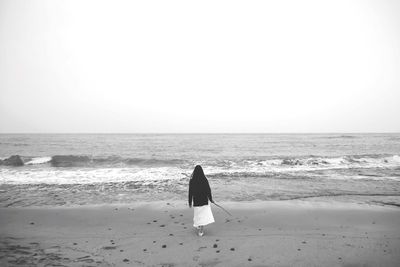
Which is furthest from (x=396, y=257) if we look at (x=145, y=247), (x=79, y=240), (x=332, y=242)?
(x=79, y=240)

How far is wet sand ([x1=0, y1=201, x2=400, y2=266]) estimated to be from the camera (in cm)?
512

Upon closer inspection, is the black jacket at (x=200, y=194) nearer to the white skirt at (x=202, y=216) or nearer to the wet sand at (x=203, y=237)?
the white skirt at (x=202, y=216)

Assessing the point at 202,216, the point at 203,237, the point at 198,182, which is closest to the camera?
the point at 203,237

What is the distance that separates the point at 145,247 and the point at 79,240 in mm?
1755

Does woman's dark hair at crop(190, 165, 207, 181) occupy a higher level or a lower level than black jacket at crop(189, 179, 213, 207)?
higher

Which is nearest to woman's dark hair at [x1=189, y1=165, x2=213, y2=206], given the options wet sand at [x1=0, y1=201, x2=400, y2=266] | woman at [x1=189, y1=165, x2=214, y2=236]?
woman at [x1=189, y1=165, x2=214, y2=236]

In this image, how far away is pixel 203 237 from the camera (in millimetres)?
6352

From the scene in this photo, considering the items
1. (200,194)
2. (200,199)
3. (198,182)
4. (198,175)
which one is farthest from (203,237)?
(198,175)

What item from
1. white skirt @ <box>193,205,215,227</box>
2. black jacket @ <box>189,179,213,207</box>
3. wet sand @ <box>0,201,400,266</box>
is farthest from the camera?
black jacket @ <box>189,179,213,207</box>

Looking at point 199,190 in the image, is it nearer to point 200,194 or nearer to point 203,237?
point 200,194

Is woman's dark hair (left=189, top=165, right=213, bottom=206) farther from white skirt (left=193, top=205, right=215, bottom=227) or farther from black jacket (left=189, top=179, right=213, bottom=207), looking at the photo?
white skirt (left=193, top=205, right=215, bottom=227)

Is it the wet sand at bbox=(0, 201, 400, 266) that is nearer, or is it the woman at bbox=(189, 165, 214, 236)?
the wet sand at bbox=(0, 201, 400, 266)

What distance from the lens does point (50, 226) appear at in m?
7.25

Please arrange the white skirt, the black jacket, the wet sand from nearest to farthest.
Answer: the wet sand
the white skirt
the black jacket
